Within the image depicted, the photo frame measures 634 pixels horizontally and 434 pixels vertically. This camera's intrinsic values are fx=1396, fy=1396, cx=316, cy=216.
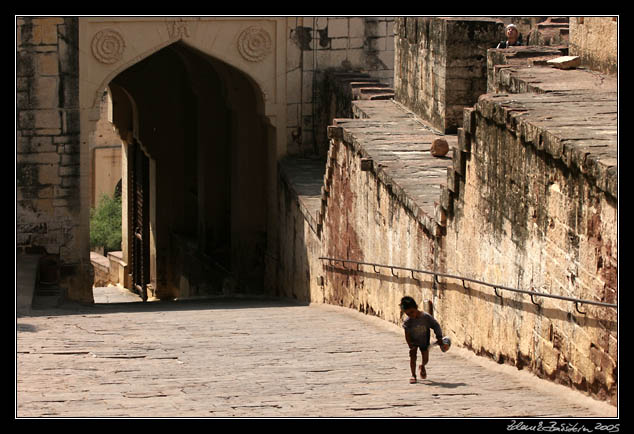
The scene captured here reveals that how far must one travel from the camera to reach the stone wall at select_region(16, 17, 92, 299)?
18828mm

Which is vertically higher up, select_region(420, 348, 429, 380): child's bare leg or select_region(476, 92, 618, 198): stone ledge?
select_region(476, 92, 618, 198): stone ledge

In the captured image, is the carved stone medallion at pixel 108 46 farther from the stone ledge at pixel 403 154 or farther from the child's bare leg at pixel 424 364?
the child's bare leg at pixel 424 364

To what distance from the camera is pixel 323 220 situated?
16.6 meters

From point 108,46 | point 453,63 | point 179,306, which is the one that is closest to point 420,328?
point 453,63

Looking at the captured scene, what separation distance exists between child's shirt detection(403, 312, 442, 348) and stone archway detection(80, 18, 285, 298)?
1042 cm

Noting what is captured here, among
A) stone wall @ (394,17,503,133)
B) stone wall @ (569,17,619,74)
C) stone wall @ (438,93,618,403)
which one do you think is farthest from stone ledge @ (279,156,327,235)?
stone wall @ (438,93,618,403)

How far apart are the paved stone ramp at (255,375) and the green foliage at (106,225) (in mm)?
18663

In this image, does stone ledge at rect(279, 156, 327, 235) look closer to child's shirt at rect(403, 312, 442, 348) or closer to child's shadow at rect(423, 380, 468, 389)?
child's shirt at rect(403, 312, 442, 348)

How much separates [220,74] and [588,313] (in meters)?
13.5

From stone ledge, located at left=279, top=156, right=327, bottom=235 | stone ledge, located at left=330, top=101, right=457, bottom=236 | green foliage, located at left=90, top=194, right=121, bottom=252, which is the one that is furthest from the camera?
green foliage, located at left=90, top=194, right=121, bottom=252

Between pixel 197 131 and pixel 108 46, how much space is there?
15.4 ft

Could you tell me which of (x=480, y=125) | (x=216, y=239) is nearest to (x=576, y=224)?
(x=480, y=125)

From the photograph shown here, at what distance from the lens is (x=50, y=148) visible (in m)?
19.1

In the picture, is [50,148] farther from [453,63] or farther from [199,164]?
[453,63]
